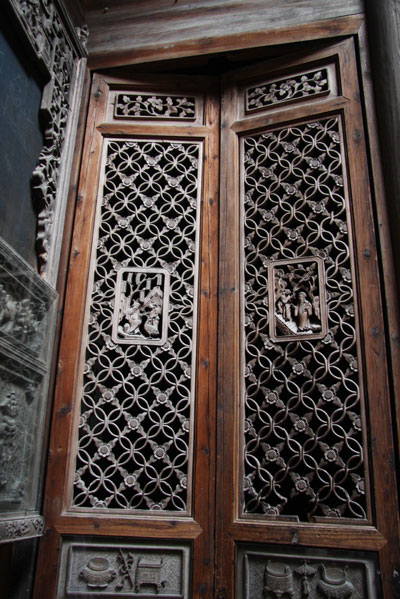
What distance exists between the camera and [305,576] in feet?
9.10

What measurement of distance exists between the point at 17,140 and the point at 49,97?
483mm

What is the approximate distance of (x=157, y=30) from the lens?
3996 millimetres

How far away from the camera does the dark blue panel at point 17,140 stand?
9.76 feet

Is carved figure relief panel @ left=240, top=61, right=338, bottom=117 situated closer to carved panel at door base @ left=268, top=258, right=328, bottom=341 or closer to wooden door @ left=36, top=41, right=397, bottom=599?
wooden door @ left=36, top=41, right=397, bottom=599

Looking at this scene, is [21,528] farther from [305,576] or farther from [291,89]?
[291,89]

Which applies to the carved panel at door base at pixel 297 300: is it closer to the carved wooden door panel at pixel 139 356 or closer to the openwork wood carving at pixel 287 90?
the carved wooden door panel at pixel 139 356

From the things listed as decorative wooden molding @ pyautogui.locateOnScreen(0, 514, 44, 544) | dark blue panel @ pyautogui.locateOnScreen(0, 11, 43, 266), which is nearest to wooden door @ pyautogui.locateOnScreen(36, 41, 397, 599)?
decorative wooden molding @ pyautogui.locateOnScreen(0, 514, 44, 544)

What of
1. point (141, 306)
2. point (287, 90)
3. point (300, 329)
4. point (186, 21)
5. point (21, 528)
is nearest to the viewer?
point (21, 528)

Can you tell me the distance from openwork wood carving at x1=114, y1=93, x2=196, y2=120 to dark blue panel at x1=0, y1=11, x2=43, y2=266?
71 centimetres

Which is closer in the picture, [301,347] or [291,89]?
[301,347]

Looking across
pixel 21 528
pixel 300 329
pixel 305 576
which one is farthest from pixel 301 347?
pixel 21 528

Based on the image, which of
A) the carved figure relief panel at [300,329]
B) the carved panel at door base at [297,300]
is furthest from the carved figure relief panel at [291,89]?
the carved panel at door base at [297,300]

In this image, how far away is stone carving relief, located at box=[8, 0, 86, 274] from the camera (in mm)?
3287

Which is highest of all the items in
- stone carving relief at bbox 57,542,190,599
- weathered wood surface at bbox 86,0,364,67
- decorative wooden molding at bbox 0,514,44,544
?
weathered wood surface at bbox 86,0,364,67
